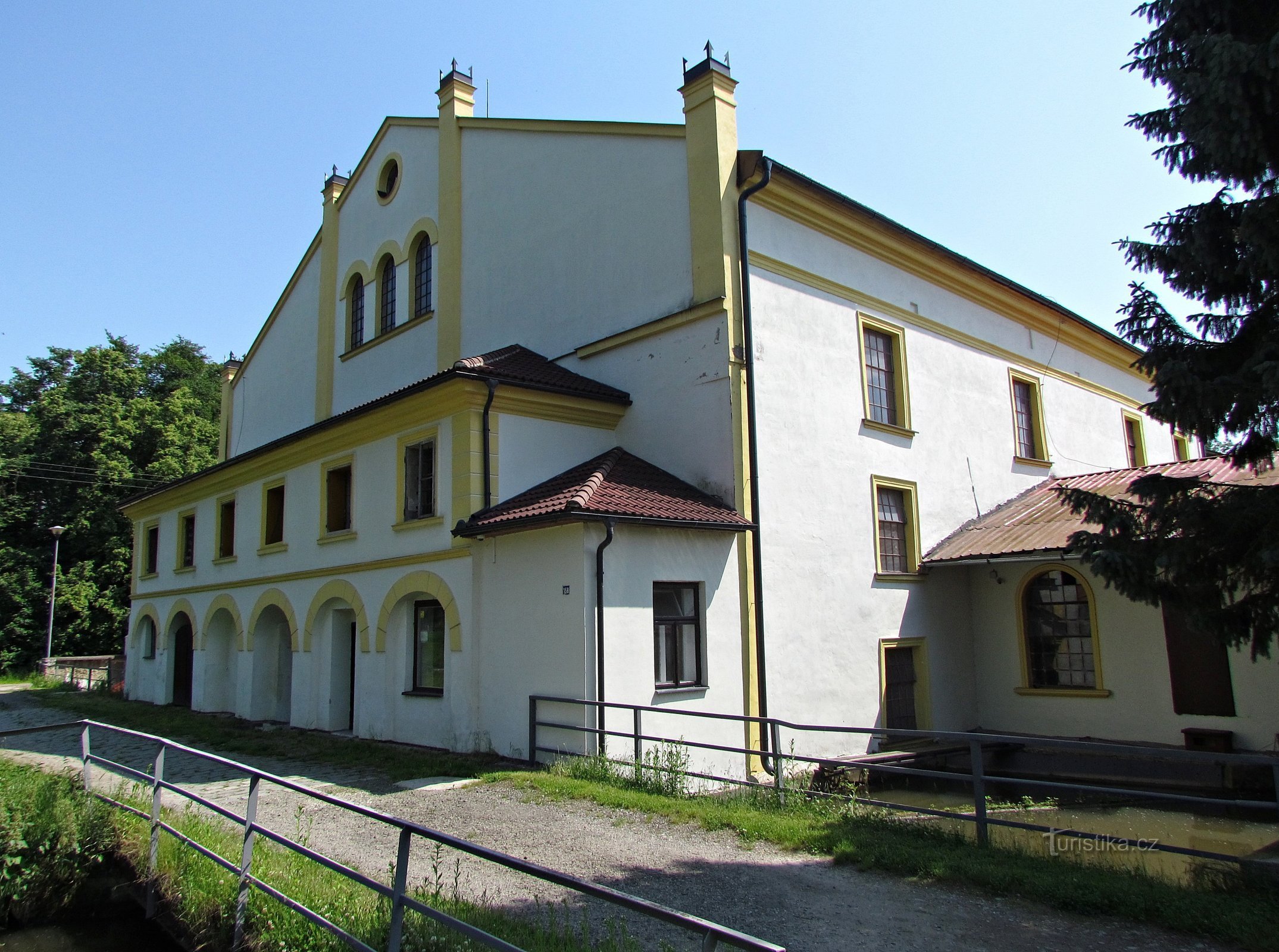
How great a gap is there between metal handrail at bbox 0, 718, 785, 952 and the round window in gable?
14625mm

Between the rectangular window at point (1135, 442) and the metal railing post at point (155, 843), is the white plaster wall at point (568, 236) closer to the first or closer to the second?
the metal railing post at point (155, 843)

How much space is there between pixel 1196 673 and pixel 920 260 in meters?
8.26

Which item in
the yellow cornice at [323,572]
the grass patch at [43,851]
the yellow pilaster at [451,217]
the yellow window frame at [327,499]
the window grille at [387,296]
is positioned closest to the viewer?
the grass patch at [43,851]

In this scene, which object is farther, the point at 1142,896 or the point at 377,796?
the point at 377,796

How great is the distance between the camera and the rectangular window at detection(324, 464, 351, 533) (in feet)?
54.6

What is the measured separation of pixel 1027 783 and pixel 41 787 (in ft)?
28.9

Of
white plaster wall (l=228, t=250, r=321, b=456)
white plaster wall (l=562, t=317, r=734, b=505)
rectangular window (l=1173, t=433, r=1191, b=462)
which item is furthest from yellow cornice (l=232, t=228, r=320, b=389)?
rectangular window (l=1173, t=433, r=1191, b=462)

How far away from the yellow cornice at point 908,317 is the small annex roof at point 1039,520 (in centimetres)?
161

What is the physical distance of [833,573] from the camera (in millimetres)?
14453

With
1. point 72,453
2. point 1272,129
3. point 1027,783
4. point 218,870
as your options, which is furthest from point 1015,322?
point 72,453

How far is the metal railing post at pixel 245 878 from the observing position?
6.08 m

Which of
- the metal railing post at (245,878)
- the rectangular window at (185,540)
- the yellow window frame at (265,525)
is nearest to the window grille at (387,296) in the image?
the yellow window frame at (265,525)

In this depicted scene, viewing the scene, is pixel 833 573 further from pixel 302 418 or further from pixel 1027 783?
pixel 302 418

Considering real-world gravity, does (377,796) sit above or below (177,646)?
below
